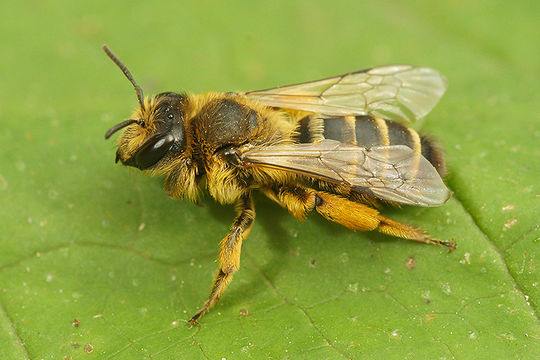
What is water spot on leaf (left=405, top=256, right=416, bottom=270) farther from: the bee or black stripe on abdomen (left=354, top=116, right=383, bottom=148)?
black stripe on abdomen (left=354, top=116, right=383, bottom=148)

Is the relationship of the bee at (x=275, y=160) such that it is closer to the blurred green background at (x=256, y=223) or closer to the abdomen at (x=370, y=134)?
the abdomen at (x=370, y=134)

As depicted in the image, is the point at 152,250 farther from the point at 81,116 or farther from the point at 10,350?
the point at 81,116

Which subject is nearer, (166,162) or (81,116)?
(166,162)

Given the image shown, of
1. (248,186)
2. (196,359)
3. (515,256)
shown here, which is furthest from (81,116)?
(515,256)

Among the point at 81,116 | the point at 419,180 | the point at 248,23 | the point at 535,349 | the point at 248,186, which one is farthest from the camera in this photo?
the point at 248,23

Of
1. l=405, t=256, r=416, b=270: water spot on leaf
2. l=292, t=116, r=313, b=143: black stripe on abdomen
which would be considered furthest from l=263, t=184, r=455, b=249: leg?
l=292, t=116, r=313, b=143: black stripe on abdomen

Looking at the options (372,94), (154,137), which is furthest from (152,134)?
(372,94)

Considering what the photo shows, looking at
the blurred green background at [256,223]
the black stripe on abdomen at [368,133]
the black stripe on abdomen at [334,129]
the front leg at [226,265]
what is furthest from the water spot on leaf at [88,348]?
the black stripe on abdomen at [368,133]
